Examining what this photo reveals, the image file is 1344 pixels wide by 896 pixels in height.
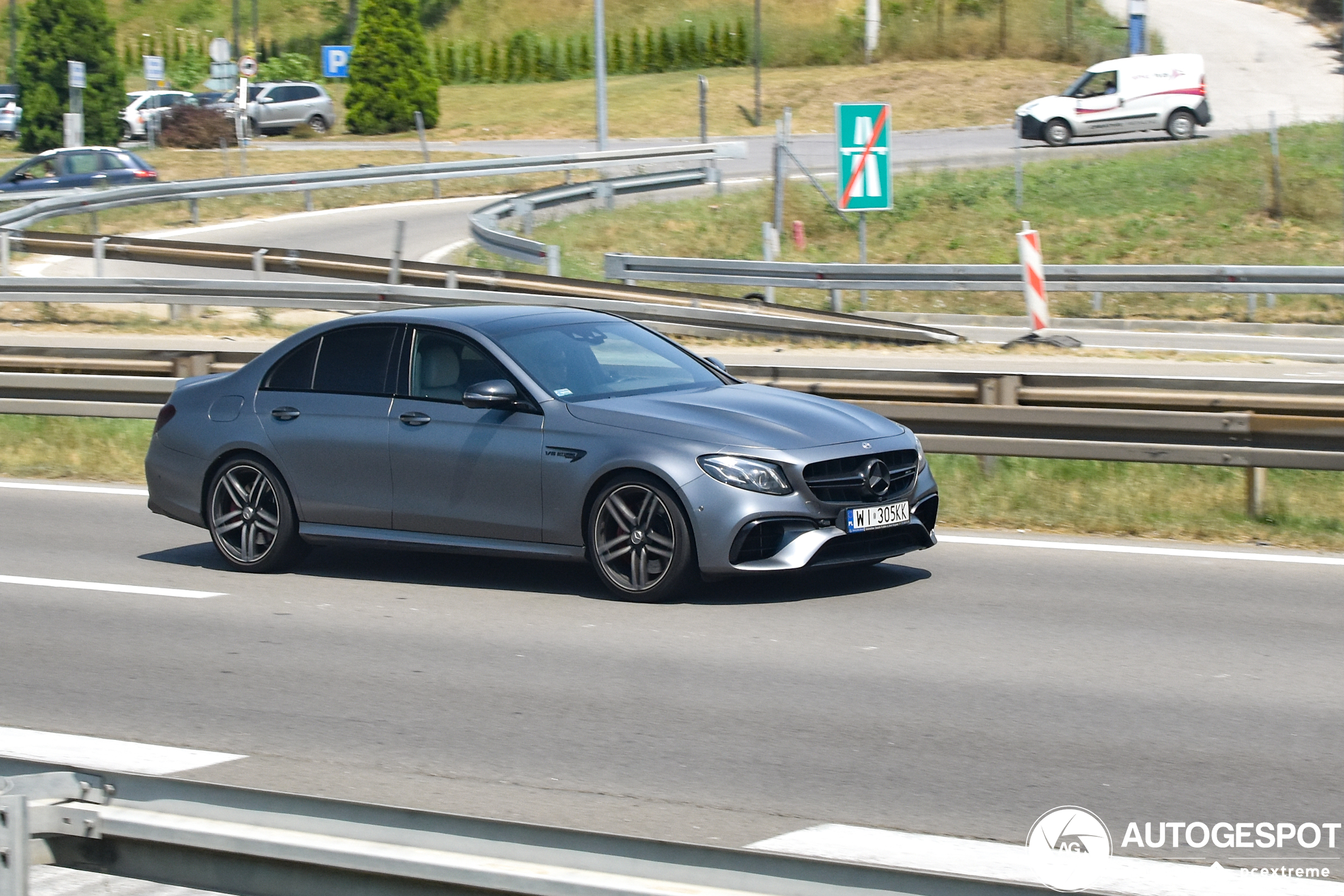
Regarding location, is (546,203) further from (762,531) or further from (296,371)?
(762,531)

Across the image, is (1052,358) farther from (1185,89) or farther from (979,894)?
(1185,89)

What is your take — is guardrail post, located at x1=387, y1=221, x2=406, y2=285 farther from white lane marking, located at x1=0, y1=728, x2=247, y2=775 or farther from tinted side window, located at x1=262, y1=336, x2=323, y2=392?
white lane marking, located at x1=0, y1=728, x2=247, y2=775

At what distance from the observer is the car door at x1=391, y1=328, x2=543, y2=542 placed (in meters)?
8.62

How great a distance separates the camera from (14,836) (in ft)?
9.46

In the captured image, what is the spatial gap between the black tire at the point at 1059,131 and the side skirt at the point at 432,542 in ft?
120

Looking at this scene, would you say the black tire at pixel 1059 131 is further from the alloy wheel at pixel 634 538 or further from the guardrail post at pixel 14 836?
the guardrail post at pixel 14 836

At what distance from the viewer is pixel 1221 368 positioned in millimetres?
18891

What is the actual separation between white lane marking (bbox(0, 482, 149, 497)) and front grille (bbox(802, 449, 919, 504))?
6.35 meters

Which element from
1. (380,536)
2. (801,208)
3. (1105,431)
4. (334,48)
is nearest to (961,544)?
(1105,431)

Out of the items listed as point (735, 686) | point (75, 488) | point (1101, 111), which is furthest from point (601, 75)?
point (735, 686)

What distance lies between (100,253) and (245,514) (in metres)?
17.1

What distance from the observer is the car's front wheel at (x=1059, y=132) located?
42938 mm

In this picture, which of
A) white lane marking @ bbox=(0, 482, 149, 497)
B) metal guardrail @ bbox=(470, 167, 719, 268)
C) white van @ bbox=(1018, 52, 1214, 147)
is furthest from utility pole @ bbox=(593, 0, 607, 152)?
white lane marking @ bbox=(0, 482, 149, 497)

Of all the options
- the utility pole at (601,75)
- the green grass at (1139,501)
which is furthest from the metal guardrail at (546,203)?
the green grass at (1139,501)
